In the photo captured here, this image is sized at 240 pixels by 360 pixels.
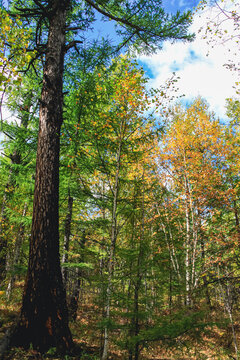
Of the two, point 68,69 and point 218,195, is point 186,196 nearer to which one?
point 218,195

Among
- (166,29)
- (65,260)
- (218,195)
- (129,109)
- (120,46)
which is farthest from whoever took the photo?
(218,195)

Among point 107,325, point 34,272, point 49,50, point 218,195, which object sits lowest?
point 107,325

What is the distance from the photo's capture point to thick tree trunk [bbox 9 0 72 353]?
109 inches

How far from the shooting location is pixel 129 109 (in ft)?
16.0

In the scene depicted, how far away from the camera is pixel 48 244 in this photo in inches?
120

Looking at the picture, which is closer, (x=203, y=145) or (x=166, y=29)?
(x=166, y=29)

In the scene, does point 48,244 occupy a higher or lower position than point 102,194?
lower

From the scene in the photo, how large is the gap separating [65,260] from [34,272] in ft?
12.1

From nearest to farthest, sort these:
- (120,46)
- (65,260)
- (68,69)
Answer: (120,46), (68,69), (65,260)

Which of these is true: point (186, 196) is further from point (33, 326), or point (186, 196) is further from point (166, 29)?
point (33, 326)

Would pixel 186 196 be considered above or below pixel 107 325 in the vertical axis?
above

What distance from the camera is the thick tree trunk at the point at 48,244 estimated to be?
2.76 metres

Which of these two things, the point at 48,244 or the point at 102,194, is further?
the point at 102,194

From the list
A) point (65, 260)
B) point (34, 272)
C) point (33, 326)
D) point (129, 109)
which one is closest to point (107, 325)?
point (33, 326)
